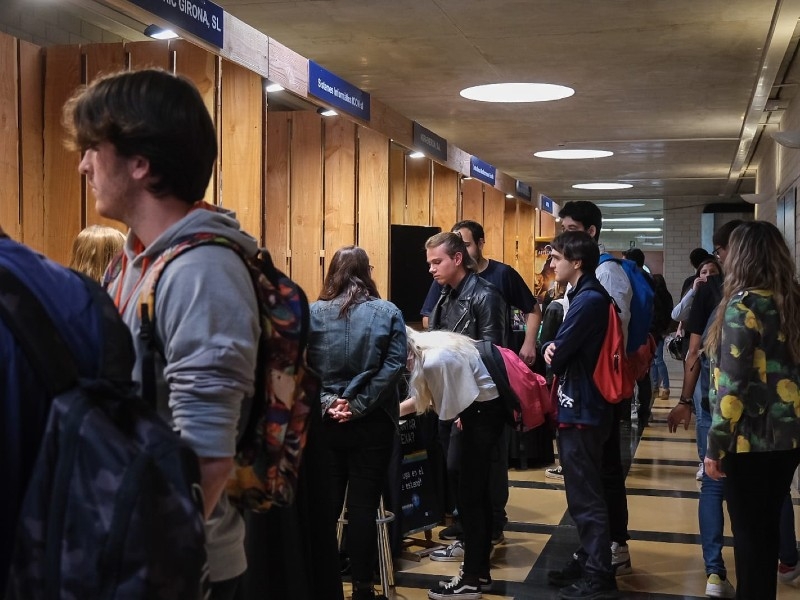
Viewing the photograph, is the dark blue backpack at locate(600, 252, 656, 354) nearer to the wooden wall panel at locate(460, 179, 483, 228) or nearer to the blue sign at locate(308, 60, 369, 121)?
the blue sign at locate(308, 60, 369, 121)

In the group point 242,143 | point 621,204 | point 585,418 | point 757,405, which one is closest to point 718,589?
point 585,418

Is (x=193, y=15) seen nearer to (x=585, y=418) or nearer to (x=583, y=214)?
(x=583, y=214)

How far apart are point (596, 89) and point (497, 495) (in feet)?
14.0

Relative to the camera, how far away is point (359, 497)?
416cm

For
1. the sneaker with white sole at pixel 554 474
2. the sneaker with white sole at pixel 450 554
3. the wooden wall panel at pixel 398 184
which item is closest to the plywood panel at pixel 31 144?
the sneaker with white sole at pixel 450 554

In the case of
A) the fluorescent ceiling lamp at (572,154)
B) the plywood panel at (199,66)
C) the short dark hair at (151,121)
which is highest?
the fluorescent ceiling lamp at (572,154)

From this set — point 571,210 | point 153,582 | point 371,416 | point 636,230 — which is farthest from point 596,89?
point 636,230

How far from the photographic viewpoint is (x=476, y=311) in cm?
527

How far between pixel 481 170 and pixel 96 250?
9.39 meters

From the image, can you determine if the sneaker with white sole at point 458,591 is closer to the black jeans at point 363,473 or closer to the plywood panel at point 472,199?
the black jeans at point 363,473

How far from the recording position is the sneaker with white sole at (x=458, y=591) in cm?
442

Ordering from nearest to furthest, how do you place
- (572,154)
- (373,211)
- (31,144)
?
(31,144), (373,211), (572,154)

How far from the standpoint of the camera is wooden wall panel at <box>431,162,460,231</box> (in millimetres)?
10945

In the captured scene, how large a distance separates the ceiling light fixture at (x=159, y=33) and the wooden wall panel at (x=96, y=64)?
17cm
